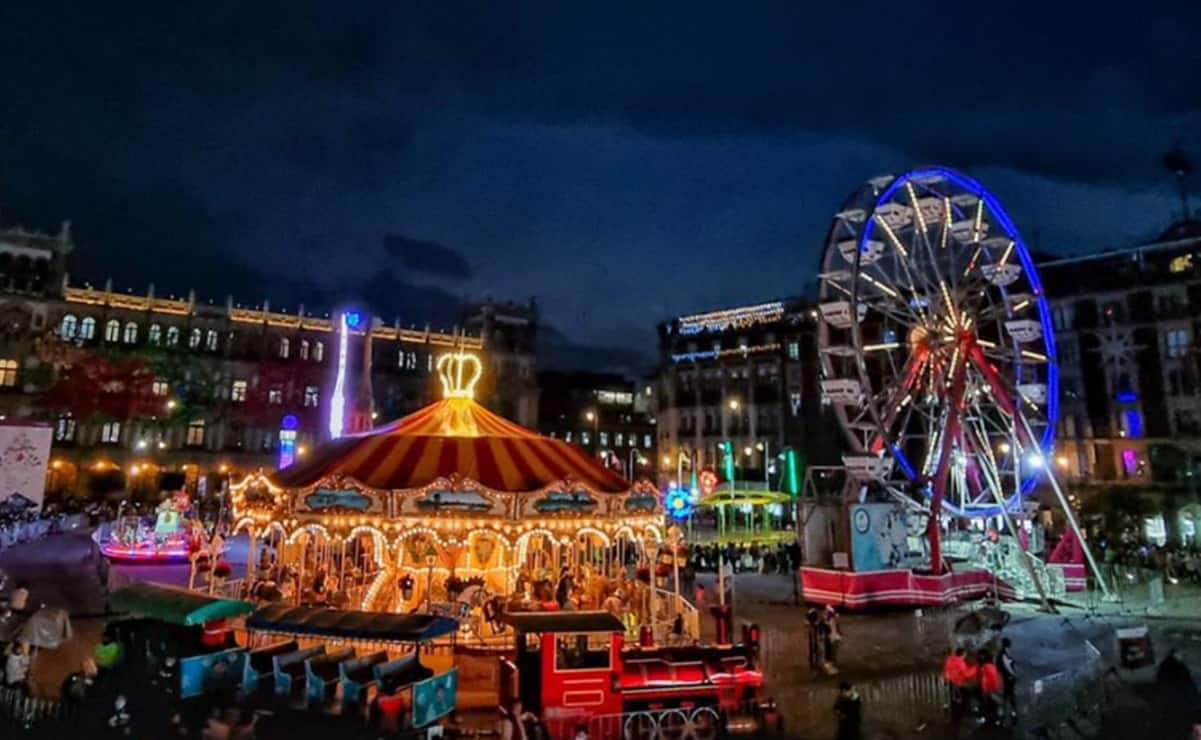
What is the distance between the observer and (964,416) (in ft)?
95.6

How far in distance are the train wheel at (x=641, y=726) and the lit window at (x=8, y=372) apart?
59.9 metres

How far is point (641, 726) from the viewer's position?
12.3 metres

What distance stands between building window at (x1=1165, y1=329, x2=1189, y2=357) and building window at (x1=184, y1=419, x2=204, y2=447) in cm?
A: 7091

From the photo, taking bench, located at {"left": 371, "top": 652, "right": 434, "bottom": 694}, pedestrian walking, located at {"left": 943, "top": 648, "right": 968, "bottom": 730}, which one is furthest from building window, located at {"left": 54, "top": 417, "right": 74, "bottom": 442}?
pedestrian walking, located at {"left": 943, "top": 648, "right": 968, "bottom": 730}

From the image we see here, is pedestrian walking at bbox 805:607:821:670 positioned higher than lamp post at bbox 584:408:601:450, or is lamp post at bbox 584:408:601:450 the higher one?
lamp post at bbox 584:408:601:450

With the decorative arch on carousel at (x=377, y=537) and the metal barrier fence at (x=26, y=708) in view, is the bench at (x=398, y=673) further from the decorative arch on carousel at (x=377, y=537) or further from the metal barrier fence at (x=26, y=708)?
the metal barrier fence at (x=26, y=708)

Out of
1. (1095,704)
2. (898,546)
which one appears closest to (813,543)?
(898,546)

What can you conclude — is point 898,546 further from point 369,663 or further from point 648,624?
point 369,663

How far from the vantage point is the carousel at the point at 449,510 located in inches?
683

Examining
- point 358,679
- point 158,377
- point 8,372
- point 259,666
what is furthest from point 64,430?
point 358,679

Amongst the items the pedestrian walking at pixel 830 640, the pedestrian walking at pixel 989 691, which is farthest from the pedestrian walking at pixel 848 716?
the pedestrian walking at pixel 830 640

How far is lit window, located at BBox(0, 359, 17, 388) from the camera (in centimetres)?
5316

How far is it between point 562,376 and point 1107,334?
59820 mm

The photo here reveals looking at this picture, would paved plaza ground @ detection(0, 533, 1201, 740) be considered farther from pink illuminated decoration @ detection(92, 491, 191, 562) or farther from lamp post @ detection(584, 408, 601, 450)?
lamp post @ detection(584, 408, 601, 450)
